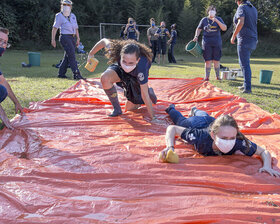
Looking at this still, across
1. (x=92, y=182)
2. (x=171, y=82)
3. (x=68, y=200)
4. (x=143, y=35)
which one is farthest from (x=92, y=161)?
(x=143, y=35)

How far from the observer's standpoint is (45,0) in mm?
19781

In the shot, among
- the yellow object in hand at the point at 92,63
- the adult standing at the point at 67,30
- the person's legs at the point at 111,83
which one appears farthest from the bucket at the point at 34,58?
the person's legs at the point at 111,83

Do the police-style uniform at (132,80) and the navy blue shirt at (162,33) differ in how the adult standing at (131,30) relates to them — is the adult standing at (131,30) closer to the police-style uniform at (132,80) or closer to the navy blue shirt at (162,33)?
the navy blue shirt at (162,33)

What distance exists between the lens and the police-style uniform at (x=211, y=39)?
6.43 m

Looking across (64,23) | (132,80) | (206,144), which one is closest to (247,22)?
(132,80)

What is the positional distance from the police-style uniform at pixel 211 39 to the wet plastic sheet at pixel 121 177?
10.9 ft

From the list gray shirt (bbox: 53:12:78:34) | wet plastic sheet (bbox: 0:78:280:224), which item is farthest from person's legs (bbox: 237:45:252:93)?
gray shirt (bbox: 53:12:78:34)

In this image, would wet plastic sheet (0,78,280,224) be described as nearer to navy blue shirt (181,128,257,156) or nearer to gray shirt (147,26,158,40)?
navy blue shirt (181,128,257,156)

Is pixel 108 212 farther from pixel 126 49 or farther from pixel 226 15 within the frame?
pixel 226 15

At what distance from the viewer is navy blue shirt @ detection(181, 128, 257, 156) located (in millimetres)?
2357

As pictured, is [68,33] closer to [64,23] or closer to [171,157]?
[64,23]

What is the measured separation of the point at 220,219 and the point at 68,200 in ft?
3.12

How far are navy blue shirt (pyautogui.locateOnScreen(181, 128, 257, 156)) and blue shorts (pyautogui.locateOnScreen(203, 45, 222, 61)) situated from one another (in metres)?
4.45

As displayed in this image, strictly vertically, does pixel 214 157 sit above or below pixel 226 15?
below
